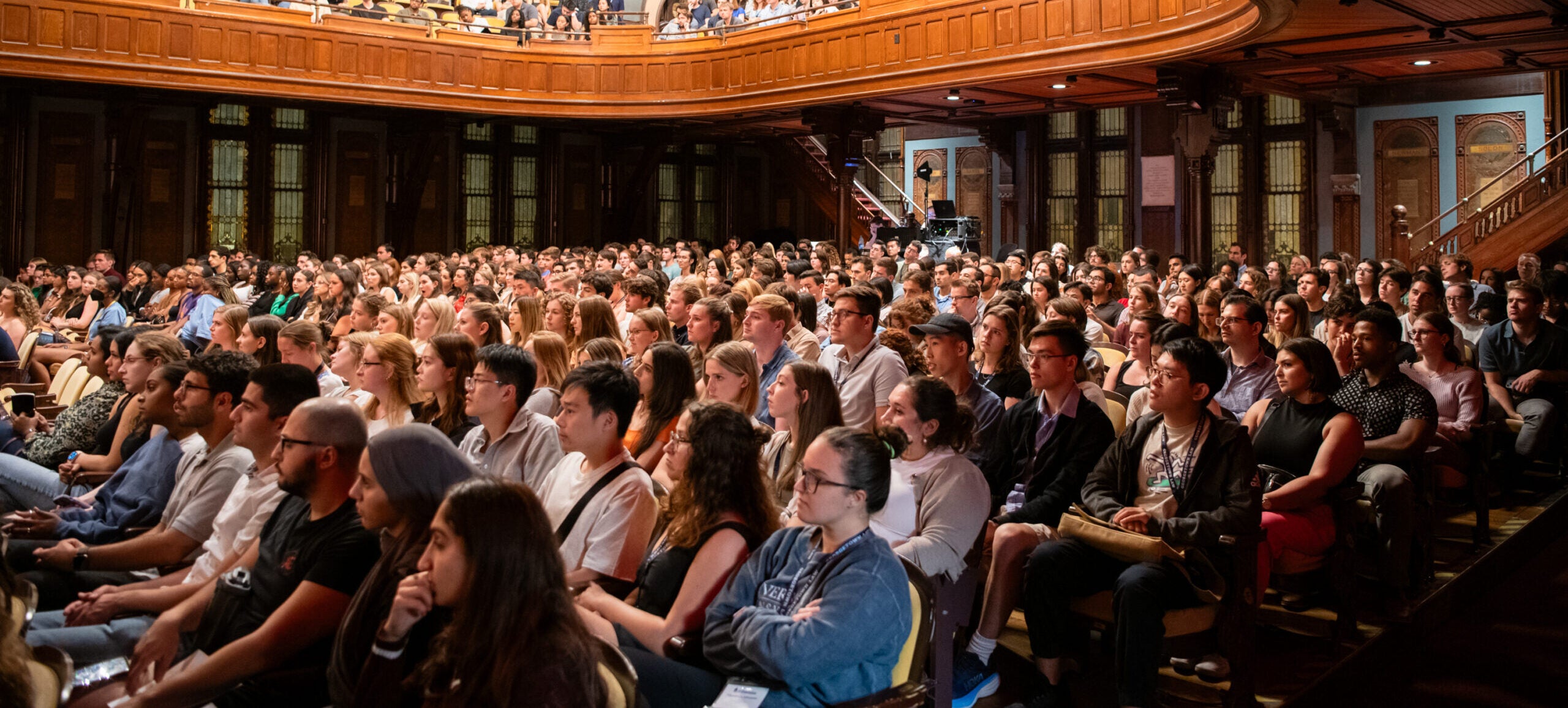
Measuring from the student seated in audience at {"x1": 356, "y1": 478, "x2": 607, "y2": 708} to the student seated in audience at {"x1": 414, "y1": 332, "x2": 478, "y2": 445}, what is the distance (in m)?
2.11

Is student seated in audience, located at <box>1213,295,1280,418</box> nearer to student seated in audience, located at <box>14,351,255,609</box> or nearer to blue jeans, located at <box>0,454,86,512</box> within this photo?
student seated in audience, located at <box>14,351,255,609</box>

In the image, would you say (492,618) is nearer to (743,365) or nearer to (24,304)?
(743,365)

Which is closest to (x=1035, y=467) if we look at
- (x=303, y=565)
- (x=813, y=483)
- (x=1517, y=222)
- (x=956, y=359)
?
(x=956, y=359)

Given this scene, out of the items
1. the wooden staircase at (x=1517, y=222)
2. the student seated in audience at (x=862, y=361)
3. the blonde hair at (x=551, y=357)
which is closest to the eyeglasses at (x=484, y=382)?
the blonde hair at (x=551, y=357)

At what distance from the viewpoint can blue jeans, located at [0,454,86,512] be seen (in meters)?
4.48

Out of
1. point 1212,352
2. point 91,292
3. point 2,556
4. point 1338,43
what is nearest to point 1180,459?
point 1212,352

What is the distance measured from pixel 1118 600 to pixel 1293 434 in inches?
45.7

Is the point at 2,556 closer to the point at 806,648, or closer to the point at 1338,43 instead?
the point at 806,648

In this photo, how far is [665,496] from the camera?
3.14 metres

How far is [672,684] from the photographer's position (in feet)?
8.14

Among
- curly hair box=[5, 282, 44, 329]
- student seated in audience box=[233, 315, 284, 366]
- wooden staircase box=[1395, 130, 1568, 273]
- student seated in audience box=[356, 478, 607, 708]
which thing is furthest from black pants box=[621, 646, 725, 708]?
wooden staircase box=[1395, 130, 1568, 273]

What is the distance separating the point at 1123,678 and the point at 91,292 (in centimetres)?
1002

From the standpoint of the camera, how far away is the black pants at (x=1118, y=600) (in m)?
3.13

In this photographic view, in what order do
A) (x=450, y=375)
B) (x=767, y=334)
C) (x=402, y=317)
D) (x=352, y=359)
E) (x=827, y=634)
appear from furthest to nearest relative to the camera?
1. (x=402, y=317)
2. (x=767, y=334)
3. (x=352, y=359)
4. (x=450, y=375)
5. (x=827, y=634)
